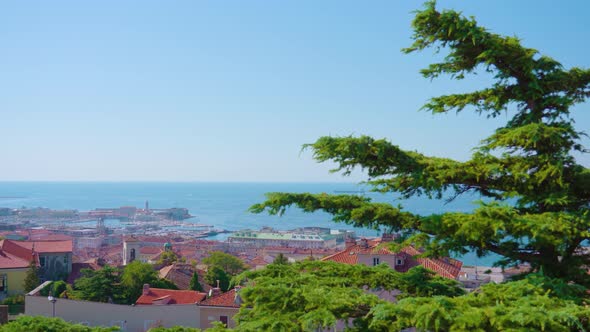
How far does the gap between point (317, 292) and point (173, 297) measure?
24294 millimetres

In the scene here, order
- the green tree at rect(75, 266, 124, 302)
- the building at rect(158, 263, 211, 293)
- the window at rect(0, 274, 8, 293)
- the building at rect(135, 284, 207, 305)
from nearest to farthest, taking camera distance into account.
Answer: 1. the building at rect(135, 284, 207, 305)
2. the green tree at rect(75, 266, 124, 302)
3. the window at rect(0, 274, 8, 293)
4. the building at rect(158, 263, 211, 293)

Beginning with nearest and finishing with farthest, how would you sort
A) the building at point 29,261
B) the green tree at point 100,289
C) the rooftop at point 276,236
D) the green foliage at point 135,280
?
the green tree at point 100,289
the green foliage at point 135,280
the building at point 29,261
the rooftop at point 276,236

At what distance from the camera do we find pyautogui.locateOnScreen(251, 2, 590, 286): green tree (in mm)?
4980

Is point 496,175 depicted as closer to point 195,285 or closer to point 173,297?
point 173,297

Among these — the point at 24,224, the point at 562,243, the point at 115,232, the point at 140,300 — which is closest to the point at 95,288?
the point at 140,300

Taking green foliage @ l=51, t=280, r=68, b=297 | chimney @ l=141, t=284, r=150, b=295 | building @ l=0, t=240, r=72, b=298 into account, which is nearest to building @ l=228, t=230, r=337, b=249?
building @ l=0, t=240, r=72, b=298

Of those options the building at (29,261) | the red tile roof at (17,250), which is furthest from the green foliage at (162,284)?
the red tile roof at (17,250)

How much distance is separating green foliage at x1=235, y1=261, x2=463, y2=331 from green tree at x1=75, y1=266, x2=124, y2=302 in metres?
25.9


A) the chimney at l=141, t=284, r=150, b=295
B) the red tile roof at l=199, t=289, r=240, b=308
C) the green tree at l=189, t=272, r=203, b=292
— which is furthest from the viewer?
the green tree at l=189, t=272, r=203, b=292

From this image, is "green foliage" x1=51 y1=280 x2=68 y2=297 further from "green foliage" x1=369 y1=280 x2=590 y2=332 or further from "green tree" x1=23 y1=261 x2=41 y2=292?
"green foliage" x1=369 y1=280 x2=590 y2=332

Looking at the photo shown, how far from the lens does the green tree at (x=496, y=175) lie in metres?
4.98

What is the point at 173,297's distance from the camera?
2781 cm

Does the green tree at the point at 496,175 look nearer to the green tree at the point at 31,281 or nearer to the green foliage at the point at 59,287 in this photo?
the green foliage at the point at 59,287

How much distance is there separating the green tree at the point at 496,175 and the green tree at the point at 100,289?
26608 millimetres
